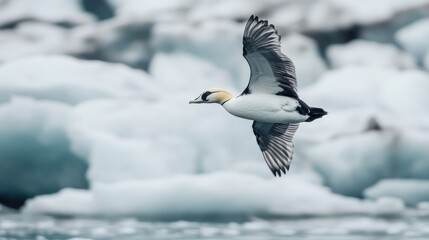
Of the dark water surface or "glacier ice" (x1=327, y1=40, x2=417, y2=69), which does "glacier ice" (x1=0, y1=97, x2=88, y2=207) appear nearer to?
the dark water surface

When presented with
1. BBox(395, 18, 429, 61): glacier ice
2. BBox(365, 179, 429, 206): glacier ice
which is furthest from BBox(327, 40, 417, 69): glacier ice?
BBox(365, 179, 429, 206): glacier ice

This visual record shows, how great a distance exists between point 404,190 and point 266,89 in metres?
6.36

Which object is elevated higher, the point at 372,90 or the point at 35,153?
the point at 372,90

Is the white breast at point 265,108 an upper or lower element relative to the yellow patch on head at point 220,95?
lower

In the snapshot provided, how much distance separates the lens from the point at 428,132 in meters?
12.1

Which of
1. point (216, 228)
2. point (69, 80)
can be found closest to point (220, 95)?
point (216, 228)

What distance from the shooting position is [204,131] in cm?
1252

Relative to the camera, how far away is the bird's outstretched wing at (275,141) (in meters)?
6.62

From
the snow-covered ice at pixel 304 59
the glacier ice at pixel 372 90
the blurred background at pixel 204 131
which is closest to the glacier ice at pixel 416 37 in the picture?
the blurred background at pixel 204 131

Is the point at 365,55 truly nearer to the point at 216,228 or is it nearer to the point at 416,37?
the point at 416,37

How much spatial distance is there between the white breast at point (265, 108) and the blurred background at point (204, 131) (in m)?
4.88

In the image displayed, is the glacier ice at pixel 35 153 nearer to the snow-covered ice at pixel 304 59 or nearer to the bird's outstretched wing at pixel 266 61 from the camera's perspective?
the snow-covered ice at pixel 304 59

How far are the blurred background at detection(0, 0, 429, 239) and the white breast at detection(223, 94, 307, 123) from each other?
4.88m

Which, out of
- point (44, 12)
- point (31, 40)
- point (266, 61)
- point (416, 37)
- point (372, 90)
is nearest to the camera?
point (266, 61)
